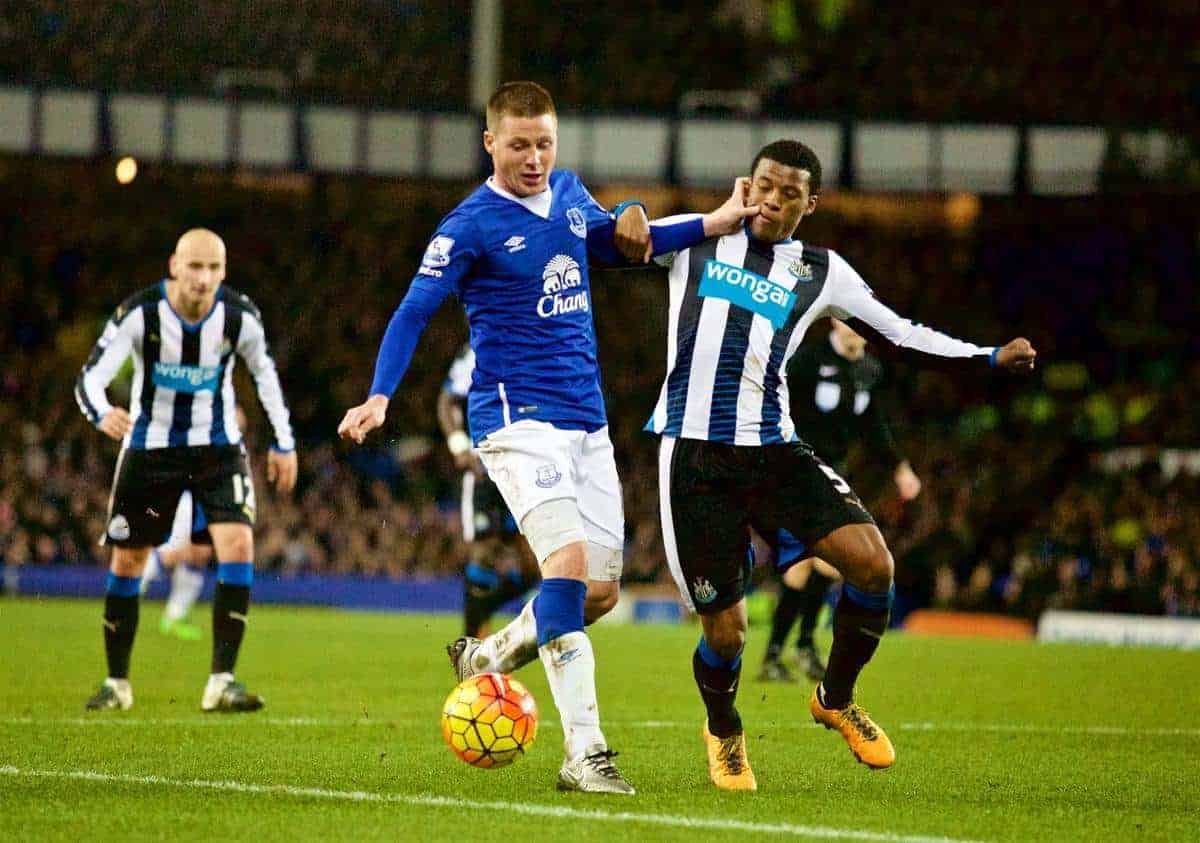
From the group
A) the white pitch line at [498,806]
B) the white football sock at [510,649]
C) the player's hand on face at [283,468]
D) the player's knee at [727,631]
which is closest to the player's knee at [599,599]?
the white football sock at [510,649]

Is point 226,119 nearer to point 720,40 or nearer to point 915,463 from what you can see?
point 720,40

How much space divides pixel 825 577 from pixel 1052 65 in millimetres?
25525

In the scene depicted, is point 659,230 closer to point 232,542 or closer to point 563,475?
point 563,475

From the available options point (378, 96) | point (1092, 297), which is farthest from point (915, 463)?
point (378, 96)

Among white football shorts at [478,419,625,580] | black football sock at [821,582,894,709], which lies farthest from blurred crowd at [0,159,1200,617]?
white football shorts at [478,419,625,580]

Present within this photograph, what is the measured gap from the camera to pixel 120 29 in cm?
3550

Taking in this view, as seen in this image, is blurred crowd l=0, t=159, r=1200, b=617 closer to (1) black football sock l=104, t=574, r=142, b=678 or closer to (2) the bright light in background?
(2) the bright light in background

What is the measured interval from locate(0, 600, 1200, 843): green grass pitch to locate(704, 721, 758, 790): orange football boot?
0.23 feet

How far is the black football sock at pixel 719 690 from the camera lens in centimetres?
699

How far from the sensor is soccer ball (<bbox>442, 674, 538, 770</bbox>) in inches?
256

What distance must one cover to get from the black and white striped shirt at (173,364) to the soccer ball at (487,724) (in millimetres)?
3665

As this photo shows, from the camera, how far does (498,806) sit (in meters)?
6.07

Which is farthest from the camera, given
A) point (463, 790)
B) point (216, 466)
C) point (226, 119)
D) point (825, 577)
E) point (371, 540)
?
point (226, 119)

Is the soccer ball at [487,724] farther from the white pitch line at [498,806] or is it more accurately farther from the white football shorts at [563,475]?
the white football shorts at [563,475]
